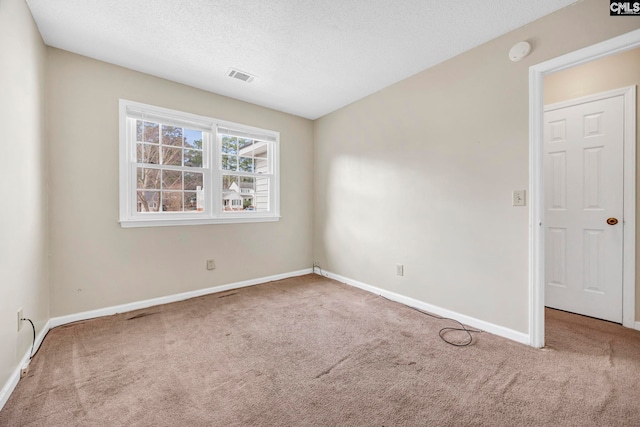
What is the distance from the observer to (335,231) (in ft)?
12.8

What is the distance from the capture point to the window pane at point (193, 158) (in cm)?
316

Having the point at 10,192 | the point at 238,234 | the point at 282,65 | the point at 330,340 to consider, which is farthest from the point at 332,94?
the point at 10,192

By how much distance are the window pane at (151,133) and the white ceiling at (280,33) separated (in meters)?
A: 0.55

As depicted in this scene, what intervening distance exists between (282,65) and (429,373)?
2932 millimetres

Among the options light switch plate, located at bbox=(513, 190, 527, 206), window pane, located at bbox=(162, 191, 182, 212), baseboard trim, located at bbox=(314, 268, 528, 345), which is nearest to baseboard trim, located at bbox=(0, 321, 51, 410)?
window pane, located at bbox=(162, 191, 182, 212)

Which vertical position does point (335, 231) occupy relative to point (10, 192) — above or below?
below

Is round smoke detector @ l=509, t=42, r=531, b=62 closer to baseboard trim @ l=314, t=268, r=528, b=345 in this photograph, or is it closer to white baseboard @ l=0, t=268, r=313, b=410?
baseboard trim @ l=314, t=268, r=528, b=345

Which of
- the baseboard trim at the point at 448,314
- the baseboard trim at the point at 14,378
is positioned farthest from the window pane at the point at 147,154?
the baseboard trim at the point at 448,314

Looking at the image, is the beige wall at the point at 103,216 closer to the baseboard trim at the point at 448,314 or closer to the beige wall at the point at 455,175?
the baseboard trim at the point at 448,314

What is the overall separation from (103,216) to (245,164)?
1.69 m

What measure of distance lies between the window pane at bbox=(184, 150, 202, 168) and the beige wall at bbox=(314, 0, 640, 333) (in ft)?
6.33

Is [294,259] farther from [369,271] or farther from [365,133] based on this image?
[365,133]

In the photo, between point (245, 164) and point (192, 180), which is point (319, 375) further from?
point (245, 164)

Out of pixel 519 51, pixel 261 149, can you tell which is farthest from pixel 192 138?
pixel 519 51
